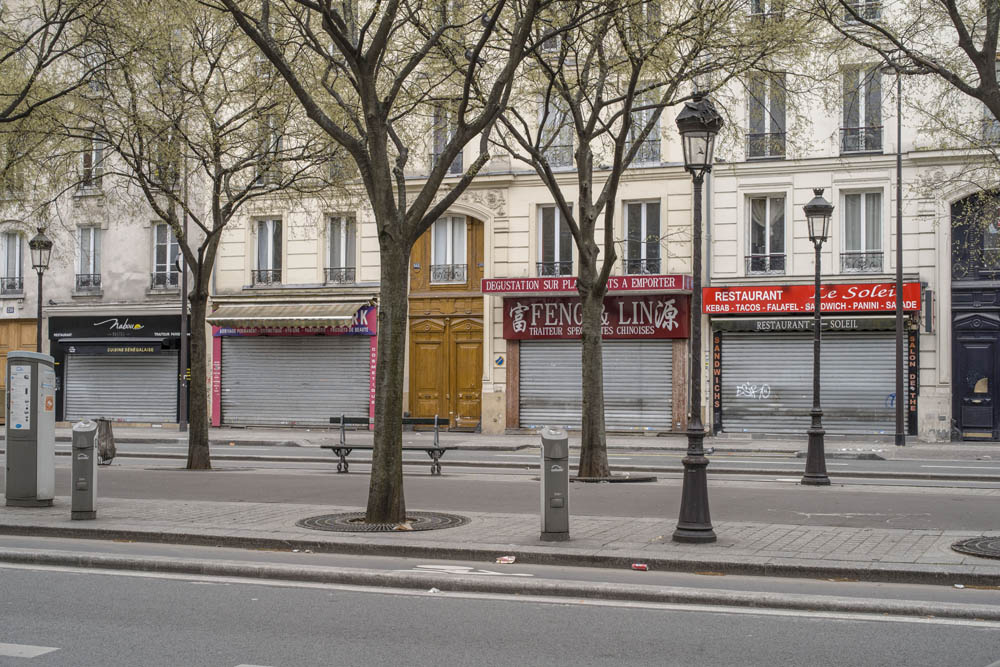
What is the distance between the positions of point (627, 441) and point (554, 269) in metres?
5.90

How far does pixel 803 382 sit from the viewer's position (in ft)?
96.1

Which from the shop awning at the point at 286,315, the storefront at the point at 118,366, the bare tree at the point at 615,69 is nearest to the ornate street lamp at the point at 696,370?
the bare tree at the point at 615,69

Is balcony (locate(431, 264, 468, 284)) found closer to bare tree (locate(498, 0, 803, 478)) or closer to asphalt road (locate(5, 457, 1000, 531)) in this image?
bare tree (locate(498, 0, 803, 478))

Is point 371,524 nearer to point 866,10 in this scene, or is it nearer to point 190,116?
point 866,10

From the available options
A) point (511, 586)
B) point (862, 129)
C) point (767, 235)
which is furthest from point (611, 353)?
point (511, 586)

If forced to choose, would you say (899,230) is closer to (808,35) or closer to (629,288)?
(629,288)

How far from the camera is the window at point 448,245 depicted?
107 ft

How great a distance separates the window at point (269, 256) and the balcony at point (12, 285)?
357 inches

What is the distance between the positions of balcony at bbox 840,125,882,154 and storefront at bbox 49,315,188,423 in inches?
855

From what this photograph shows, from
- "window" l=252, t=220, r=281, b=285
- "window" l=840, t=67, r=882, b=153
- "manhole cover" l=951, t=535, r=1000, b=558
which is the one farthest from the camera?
"window" l=252, t=220, r=281, b=285

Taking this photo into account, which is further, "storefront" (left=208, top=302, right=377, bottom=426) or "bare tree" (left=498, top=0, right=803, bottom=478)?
"storefront" (left=208, top=302, right=377, bottom=426)

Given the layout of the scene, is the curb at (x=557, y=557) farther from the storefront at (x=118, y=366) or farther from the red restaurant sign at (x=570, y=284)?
the storefront at (x=118, y=366)

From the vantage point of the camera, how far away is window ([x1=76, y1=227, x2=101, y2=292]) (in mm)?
36750

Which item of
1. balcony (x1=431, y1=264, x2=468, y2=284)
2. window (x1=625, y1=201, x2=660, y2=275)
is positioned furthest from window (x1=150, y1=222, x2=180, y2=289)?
window (x1=625, y1=201, x2=660, y2=275)
